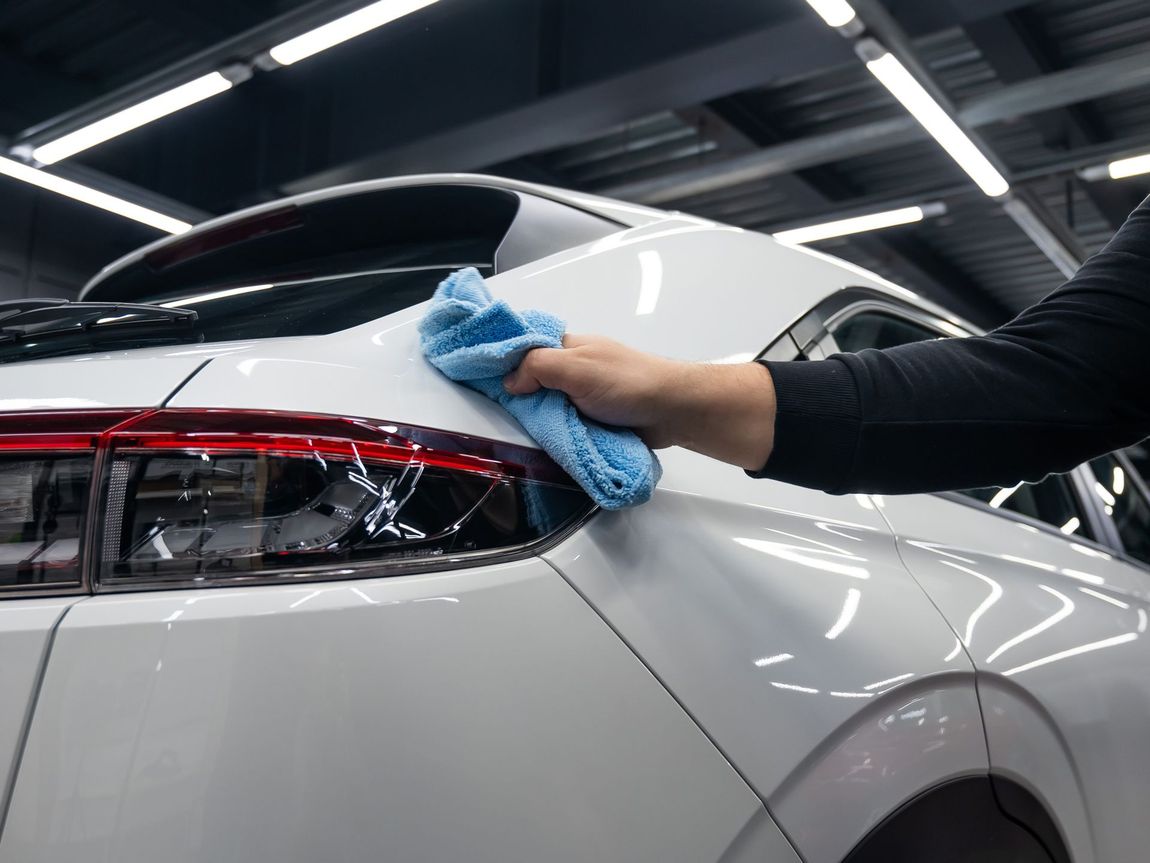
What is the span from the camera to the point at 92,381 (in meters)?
0.84

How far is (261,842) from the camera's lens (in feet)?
2.30

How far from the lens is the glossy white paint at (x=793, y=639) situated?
91 cm

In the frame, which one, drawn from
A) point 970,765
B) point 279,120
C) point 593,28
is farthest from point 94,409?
point 279,120

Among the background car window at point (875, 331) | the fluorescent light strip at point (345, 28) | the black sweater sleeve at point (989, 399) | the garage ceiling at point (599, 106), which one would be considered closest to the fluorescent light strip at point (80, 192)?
the garage ceiling at point (599, 106)

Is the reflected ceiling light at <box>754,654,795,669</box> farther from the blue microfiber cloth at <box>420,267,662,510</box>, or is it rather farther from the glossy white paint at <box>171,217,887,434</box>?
the glossy white paint at <box>171,217,887,434</box>

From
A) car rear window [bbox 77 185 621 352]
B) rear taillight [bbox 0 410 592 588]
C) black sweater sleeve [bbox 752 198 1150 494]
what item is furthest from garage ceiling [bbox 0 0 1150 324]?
rear taillight [bbox 0 410 592 588]

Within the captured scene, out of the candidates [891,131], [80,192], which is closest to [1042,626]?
[891,131]

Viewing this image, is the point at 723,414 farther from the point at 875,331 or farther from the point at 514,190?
the point at 875,331

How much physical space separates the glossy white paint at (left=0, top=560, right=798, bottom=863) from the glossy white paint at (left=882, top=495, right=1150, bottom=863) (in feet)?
2.07

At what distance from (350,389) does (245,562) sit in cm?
18

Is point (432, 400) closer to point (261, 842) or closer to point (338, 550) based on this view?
point (338, 550)

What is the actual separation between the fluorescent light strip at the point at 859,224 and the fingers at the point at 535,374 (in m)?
6.46

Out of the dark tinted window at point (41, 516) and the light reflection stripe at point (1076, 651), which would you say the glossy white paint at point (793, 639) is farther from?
the dark tinted window at point (41, 516)

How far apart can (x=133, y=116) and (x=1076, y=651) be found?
6.06 metres
